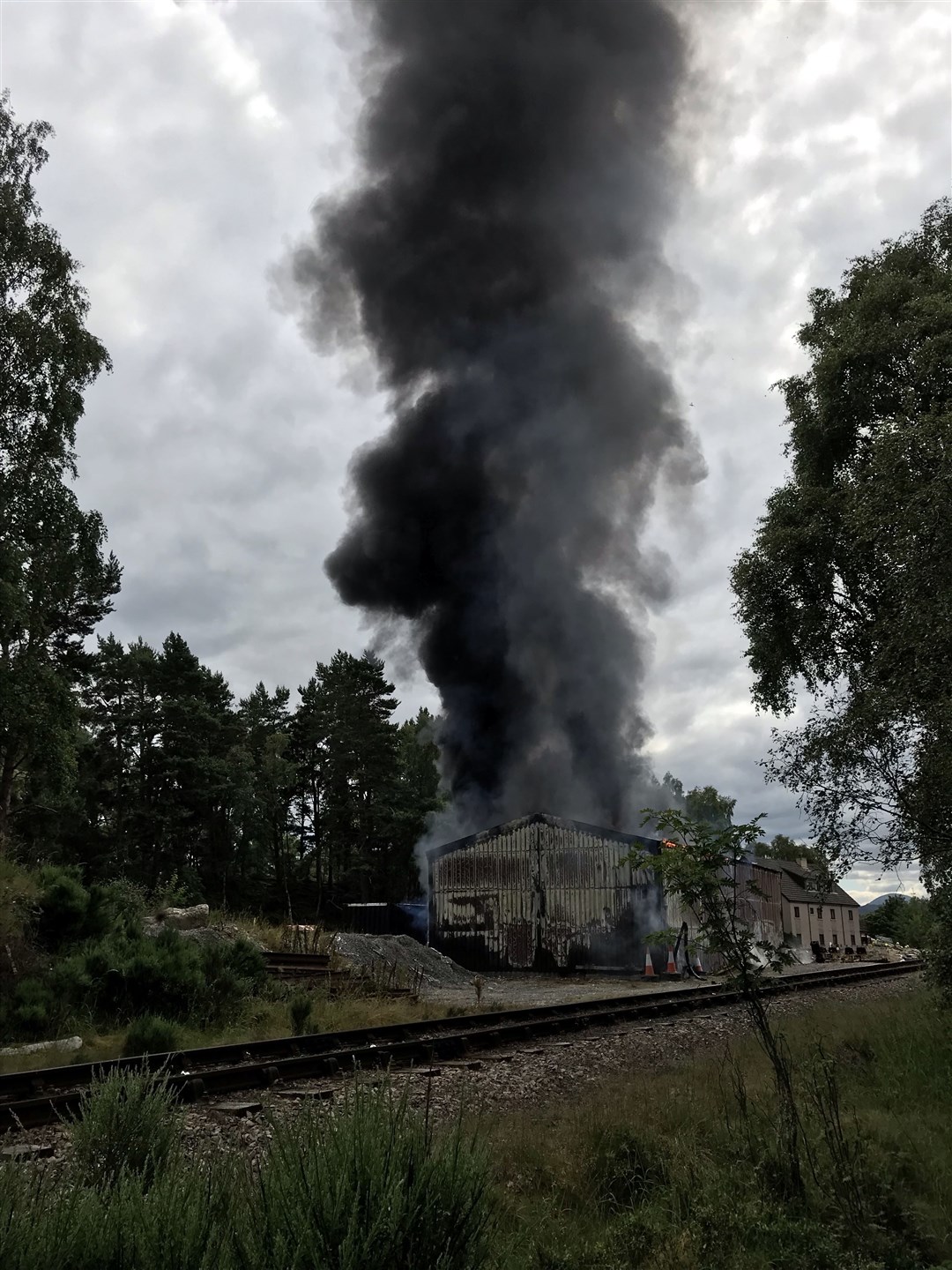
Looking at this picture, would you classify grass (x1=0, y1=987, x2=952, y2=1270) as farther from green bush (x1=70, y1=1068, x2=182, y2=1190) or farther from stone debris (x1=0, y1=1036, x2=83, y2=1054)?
stone debris (x1=0, y1=1036, x2=83, y2=1054)

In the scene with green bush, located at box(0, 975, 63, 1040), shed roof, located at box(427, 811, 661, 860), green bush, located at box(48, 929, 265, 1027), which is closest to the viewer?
green bush, located at box(0, 975, 63, 1040)

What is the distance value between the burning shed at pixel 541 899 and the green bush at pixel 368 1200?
24701 millimetres

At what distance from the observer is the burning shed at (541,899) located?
28.0m

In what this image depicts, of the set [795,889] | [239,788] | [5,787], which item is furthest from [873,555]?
[795,889]

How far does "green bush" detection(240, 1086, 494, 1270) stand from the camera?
2861 mm

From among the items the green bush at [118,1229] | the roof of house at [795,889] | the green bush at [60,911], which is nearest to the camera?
the green bush at [118,1229]

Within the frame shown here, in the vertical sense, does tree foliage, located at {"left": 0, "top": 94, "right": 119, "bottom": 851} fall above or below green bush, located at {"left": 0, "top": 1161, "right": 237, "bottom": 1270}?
above

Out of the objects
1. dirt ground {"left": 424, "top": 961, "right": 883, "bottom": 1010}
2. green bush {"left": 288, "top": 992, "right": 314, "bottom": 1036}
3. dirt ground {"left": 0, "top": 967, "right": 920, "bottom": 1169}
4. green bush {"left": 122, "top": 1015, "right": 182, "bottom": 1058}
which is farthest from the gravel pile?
green bush {"left": 122, "top": 1015, "right": 182, "bottom": 1058}

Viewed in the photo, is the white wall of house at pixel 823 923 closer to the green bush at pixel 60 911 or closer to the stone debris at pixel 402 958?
the stone debris at pixel 402 958

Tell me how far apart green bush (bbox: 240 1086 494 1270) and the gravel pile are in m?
17.9

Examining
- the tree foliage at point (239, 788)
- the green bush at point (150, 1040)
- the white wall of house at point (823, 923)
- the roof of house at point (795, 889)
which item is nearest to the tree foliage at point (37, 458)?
the green bush at point (150, 1040)

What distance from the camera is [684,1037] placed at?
1223 cm

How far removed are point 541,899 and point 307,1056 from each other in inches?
827

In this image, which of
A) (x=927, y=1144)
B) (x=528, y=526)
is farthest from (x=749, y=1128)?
(x=528, y=526)
